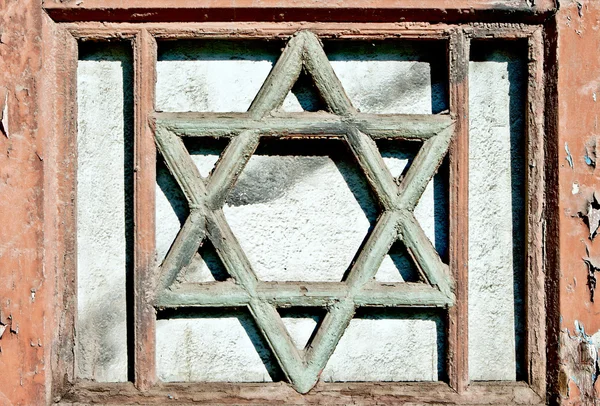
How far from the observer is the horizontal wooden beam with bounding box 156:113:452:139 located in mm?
1078

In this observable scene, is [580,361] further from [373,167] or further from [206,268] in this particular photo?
[206,268]

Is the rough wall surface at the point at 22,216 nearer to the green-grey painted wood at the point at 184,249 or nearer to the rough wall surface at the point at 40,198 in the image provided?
the rough wall surface at the point at 40,198

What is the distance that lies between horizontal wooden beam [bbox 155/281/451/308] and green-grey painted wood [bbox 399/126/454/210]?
174mm

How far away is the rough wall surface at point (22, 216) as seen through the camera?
105 centimetres

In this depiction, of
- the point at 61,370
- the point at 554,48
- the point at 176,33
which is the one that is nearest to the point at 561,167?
the point at 554,48

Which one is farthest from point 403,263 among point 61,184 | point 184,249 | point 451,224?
point 61,184

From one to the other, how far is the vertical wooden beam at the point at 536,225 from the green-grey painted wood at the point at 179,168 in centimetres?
65

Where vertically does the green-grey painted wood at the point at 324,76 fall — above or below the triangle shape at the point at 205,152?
above

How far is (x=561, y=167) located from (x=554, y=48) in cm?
23

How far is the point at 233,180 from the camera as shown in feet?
3.58

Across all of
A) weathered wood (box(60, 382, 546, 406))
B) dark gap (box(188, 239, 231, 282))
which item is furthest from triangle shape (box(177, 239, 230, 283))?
weathered wood (box(60, 382, 546, 406))

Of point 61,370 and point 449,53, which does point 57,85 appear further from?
point 449,53

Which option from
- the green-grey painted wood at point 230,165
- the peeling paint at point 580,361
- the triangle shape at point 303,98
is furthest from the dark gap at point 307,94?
the peeling paint at point 580,361

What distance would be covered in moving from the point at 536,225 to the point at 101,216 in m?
0.87
